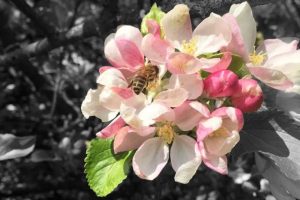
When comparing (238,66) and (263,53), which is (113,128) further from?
(263,53)

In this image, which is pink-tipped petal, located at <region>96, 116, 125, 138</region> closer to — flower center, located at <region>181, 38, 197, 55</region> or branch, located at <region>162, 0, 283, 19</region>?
flower center, located at <region>181, 38, 197, 55</region>

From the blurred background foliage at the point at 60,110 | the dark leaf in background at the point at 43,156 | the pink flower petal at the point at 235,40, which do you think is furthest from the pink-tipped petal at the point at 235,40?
the dark leaf in background at the point at 43,156

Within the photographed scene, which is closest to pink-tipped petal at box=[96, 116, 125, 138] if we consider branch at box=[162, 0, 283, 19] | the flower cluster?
the flower cluster

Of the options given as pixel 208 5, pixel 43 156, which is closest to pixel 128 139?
pixel 208 5

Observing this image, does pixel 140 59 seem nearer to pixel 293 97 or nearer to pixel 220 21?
pixel 220 21

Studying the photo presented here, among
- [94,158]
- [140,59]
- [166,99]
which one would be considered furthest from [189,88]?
[94,158]

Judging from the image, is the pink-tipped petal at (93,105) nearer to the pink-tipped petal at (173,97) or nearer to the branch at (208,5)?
the pink-tipped petal at (173,97)
